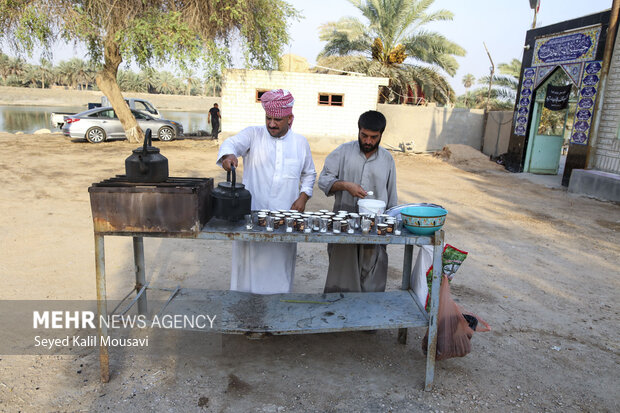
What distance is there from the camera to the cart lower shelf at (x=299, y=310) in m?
2.64

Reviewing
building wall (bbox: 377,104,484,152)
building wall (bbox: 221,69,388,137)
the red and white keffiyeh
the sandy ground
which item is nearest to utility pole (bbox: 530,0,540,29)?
building wall (bbox: 377,104,484,152)

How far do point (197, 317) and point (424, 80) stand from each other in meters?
17.3

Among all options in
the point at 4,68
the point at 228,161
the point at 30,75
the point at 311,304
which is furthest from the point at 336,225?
the point at 30,75

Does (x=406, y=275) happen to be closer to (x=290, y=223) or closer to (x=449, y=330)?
(x=449, y=330)

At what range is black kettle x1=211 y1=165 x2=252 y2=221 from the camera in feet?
8.25

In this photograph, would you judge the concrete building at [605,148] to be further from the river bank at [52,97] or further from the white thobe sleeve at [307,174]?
the river bank at [52,97]

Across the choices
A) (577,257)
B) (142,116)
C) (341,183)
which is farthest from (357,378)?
(142,116)

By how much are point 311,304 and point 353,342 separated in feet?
1.72

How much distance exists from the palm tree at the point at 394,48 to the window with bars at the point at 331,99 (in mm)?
3560

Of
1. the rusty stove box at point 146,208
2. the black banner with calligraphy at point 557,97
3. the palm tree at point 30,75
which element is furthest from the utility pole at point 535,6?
the palm tree at point 30,75

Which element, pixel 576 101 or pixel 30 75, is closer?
pixel 576 101

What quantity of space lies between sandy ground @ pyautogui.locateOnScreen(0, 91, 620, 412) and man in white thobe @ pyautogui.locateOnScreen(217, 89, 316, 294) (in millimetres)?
446

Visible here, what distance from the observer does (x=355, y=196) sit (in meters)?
3.02

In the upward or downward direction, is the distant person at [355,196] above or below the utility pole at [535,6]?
below
